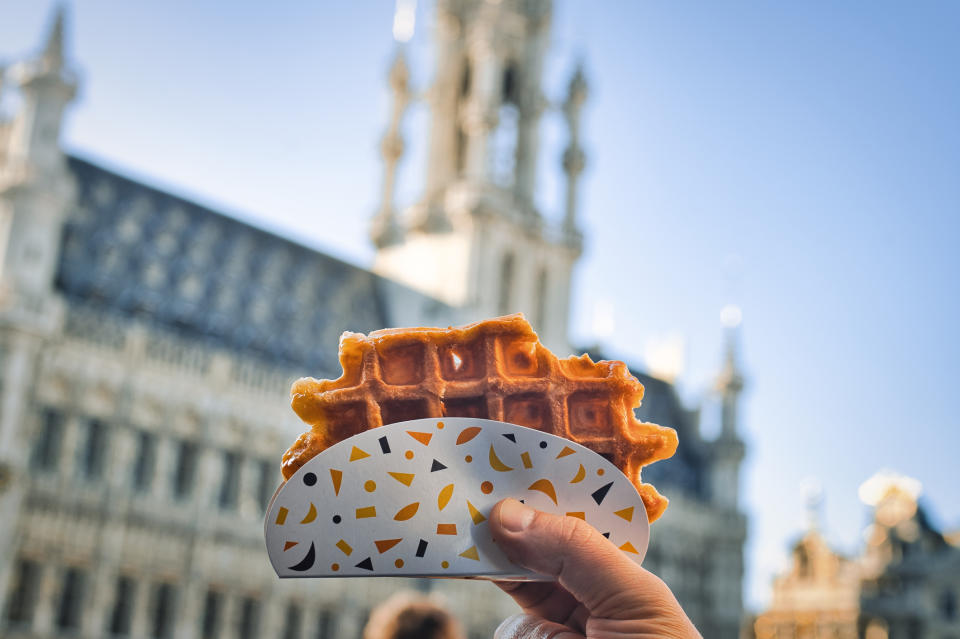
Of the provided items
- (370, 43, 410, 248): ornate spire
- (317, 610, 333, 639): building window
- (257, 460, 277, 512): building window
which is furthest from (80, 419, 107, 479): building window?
(370, 43, 410, 248): ornate spire

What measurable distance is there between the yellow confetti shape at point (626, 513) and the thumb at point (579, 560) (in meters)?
0.23

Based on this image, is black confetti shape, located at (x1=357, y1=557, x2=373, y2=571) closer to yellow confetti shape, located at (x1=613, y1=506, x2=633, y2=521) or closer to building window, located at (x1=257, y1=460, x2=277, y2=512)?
yellow confetti shape, located at (x1=613, y1=506, x2=633, y2=521)

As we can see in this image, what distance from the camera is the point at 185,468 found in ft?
97.3

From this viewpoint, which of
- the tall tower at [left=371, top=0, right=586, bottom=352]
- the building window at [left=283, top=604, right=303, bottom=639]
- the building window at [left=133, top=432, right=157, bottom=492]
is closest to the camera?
the building window at [left=133, top=432, right=157, bottom=492]

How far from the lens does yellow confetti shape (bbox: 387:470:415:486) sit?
2.69m

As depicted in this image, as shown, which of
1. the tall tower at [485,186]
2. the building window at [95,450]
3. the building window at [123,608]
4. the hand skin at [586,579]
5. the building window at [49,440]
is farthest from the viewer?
the tall tower at [485,186]

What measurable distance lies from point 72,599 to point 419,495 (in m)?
26.5

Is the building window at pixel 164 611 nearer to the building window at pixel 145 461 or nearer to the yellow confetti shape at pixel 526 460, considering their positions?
the building window at pixel 145 461

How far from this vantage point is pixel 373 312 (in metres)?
Answer: 39.3

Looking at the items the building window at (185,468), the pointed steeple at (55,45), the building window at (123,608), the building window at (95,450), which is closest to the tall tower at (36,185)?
the pointed steeple at (55,45)

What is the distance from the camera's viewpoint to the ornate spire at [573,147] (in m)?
41.7

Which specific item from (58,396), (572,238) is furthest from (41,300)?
(572,238)

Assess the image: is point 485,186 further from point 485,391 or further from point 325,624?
point 485,391

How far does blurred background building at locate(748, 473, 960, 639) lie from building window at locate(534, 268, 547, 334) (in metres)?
18.2
